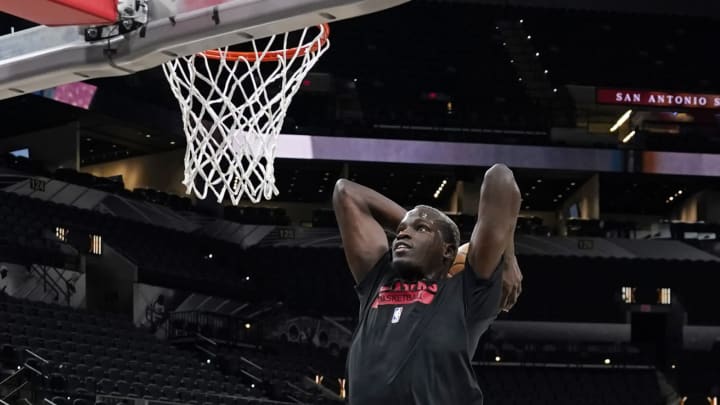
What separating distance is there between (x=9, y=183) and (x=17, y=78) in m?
15.7

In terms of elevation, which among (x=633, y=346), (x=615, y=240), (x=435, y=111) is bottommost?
(x=633, y=346)

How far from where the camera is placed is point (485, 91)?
28344 millimetres

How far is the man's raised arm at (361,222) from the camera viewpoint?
11.1ft

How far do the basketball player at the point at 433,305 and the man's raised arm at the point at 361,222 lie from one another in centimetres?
7

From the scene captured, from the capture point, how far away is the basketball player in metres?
3.13

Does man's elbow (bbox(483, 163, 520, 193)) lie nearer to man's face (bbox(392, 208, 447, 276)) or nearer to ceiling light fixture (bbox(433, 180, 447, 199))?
man's face (bbox(392, 208, 447, 276))

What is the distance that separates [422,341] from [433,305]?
0.35 feet

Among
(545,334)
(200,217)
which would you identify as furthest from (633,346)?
(200,217)

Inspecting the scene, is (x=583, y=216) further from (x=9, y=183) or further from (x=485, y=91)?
(x=9, y=183)

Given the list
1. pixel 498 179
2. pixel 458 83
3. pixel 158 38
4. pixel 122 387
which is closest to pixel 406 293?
pixel 498 179

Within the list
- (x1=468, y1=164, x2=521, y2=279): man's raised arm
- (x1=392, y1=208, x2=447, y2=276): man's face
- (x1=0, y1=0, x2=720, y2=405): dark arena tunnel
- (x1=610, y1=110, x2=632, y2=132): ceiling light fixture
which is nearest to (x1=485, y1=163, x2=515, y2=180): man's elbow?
(x1=468, y1=164, x2=521, y2=279): man's raised arm

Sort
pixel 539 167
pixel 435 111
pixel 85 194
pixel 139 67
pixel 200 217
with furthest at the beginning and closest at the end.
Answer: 1. pixel 435 111
2. pixel 539 167
3. pixel 200 217
4. pixel 85 194
5. pixel 139 67

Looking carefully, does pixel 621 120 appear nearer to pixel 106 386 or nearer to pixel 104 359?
pixel 104 359

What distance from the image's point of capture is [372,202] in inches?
134
